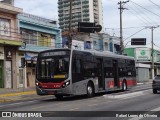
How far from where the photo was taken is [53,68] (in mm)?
22781

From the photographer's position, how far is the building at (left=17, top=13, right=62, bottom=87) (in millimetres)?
43875

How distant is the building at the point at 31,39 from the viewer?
144ft

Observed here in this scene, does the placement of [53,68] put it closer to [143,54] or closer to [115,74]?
[115,74]

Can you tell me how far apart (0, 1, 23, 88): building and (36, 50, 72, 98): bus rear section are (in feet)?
55.3

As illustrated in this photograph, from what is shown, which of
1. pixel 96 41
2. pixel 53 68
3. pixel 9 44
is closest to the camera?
pixel 53 68

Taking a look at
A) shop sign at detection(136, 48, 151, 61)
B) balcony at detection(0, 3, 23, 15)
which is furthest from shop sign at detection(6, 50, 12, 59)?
shop sign at detection(136, 48, 151, 61)

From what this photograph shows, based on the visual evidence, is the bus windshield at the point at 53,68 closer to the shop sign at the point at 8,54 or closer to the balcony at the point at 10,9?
the balcony at the point at 10,9

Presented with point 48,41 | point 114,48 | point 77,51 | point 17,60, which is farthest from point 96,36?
point 77,51

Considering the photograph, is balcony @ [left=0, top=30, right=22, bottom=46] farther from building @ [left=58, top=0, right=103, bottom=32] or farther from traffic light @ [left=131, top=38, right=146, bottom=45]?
traffic light @ [left=131, top=38, right=146, bottom=45]

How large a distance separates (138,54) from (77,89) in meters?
69.6

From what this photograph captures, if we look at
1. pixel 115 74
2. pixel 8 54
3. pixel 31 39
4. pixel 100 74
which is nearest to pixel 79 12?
pixel 31 39

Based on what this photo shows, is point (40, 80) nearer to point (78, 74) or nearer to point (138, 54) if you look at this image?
point (78, 74)

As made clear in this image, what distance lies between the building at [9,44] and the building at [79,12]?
63.3 feet

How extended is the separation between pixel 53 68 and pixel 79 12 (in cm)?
5029
